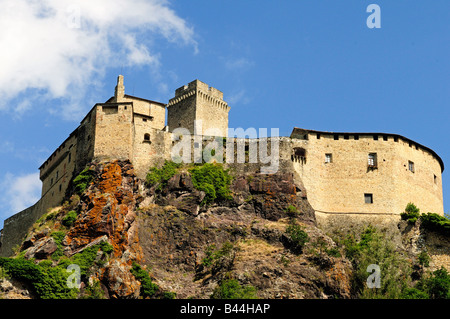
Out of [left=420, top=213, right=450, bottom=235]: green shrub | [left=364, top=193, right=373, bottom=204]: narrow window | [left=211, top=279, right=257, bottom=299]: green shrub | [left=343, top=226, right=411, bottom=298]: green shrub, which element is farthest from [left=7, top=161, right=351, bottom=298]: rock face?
[left=420, top=213, right=450, bottom=235]: green shrub

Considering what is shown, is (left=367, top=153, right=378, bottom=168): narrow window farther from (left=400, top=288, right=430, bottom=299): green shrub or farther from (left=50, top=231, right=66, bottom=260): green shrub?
(left=50, top=231, right=66, bottom=260): green shrub

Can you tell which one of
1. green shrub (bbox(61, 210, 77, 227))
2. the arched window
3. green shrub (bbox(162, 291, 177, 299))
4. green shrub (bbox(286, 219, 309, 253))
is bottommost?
green shrub (bbox(162, 291, 177, 299))

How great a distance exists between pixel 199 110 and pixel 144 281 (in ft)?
96.5

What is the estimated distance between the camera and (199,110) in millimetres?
92188

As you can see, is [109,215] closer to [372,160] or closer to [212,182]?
[212,182]

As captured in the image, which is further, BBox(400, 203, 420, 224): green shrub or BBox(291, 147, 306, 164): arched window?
BBox(291, 147, 306, 164): arched window

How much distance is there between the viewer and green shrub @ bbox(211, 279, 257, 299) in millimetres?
64750

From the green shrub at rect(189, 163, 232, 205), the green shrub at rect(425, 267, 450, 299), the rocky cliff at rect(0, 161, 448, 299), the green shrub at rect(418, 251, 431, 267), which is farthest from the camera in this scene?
the green shrub at rect(189, 163, 232, 205)

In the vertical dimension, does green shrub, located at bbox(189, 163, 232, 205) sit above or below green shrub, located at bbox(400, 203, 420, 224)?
above

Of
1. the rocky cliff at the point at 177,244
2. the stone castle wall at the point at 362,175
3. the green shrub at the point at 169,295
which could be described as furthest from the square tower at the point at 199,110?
the green shrub at the point at 169,295

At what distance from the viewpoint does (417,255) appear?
77.7 meters

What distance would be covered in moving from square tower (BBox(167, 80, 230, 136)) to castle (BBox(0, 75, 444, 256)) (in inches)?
237
